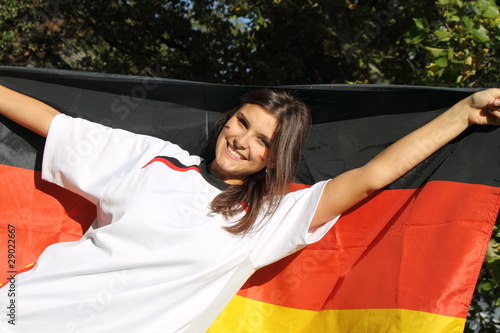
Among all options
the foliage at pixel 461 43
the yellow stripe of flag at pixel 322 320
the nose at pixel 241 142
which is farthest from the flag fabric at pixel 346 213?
the foliage at pixel 461 43

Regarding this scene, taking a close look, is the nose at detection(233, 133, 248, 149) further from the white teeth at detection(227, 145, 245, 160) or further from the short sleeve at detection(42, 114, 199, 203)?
the short sleeve at detection(42, 114, 199, 203)

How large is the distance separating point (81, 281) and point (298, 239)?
75cm

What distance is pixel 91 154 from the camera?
2229mm

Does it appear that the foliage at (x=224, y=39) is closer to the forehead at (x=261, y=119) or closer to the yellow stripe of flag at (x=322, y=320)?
the forehead at (x=261, y=119)

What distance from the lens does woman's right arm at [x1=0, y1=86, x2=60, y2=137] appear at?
2299mm

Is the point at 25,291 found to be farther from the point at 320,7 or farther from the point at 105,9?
the point at 105,9

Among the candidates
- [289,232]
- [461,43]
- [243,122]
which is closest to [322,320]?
[289,232]

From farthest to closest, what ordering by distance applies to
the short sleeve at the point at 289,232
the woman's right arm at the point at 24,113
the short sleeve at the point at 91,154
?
the woman's right arm at the point at 24,113, the short sleeve at the point at 91,154, the short sleeve at the point at 289,232

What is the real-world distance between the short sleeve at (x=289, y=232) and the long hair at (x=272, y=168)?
0.06 m

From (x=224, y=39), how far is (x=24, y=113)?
4379 mm

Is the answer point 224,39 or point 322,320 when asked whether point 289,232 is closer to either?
point 322,320

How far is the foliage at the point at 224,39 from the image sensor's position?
5.64 metres

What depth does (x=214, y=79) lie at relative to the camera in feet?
21.0

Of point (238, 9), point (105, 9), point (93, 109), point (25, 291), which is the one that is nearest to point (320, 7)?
point (238, 9)
